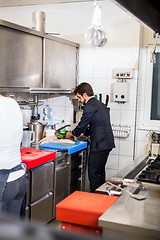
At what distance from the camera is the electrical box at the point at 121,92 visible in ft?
13.3

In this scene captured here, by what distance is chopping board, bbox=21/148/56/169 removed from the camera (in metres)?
2.85

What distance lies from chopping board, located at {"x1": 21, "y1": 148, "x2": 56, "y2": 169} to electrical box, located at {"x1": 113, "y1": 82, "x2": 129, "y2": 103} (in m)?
1.30

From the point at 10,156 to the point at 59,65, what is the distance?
228 centimetres

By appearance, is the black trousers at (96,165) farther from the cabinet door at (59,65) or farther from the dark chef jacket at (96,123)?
the cabinet door at (59,65)

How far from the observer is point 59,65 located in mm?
4137

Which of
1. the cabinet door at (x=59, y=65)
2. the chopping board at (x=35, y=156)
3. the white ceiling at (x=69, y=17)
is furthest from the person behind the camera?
the white ceiling at (x=69, y=17)

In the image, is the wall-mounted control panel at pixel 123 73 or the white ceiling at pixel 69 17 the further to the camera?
the white ceiling at pixel 69 17

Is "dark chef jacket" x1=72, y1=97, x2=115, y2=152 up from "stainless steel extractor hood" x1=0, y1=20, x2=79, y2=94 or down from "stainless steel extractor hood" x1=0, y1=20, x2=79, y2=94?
down

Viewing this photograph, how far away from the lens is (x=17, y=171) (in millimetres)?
2197

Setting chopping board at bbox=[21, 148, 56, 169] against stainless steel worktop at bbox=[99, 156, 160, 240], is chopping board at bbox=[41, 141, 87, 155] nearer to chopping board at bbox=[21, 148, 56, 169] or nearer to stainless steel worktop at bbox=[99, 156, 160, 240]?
chopping board at bbox=[21, 148, 56, 169]

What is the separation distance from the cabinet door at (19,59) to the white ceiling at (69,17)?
83 cm

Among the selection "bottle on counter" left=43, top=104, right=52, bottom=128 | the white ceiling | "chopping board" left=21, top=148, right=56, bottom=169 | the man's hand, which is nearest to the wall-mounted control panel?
the white ceiling

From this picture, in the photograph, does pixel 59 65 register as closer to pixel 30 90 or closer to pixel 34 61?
pixel 34 61

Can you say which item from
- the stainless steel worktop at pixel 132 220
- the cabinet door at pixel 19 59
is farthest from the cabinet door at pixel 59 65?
the stainless steel worktop at pixel 132 220
